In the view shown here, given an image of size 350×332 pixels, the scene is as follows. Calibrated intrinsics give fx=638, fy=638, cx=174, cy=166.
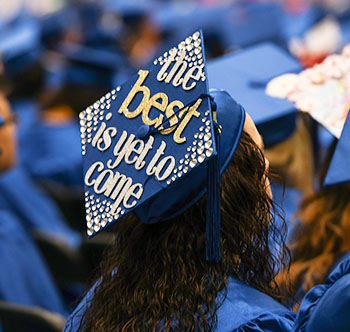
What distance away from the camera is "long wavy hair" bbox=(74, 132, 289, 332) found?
116 cm

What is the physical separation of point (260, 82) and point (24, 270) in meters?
1.21

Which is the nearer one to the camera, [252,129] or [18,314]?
[252,129]

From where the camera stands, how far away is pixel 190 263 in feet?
3.86

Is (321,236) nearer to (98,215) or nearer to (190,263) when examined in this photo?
(190,263)

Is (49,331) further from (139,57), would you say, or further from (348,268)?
(139,57)

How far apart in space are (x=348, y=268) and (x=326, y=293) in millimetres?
56

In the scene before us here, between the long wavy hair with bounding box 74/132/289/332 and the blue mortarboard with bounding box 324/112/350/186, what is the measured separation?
0.21 meters

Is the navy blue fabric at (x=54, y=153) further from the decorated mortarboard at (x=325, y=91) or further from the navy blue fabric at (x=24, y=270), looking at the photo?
the decorated mortarboard at (x=325, y=91)

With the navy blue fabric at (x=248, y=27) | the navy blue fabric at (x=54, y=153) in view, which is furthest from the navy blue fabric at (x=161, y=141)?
the navy blue fabric at (x=248, y=27)

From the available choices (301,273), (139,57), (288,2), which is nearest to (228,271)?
(301,273)

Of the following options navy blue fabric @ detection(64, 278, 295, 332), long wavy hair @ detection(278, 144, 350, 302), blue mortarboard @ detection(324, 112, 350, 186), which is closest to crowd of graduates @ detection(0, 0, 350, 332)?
long wavy hair @ detection(278, 144, 350, 302)

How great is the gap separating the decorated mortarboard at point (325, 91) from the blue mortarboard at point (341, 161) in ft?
0.66

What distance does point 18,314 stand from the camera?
1776mm

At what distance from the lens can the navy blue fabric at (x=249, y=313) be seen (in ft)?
3.68
